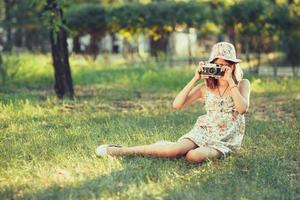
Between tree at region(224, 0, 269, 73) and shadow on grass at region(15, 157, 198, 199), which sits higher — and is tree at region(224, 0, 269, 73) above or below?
above

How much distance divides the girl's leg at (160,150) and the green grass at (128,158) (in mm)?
77

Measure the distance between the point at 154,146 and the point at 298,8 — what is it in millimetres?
11727

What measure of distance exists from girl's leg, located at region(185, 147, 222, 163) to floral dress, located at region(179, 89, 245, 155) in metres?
0.10

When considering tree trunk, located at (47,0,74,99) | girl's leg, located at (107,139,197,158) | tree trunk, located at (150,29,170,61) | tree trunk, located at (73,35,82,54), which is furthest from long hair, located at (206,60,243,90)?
tree trunk, located at (73,35,82,54)

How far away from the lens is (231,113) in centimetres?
549

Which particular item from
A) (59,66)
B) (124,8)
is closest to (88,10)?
(124,8)

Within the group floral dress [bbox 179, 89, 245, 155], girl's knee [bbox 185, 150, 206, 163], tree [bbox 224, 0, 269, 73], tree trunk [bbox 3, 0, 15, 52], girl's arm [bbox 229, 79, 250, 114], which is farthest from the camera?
tree trunk [bbox 3, 0, 15, 52]

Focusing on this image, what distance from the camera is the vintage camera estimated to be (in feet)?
17.4

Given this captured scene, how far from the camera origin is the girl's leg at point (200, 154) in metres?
5.14

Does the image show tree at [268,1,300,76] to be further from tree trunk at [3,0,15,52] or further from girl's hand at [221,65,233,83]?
girl's hand at [221,65,233,83]

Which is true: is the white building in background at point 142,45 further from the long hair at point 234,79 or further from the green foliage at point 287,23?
the long hair at point 234,79

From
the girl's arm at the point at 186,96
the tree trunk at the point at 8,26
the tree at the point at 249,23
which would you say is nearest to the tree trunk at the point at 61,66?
the girl's arm at the point at 186,96

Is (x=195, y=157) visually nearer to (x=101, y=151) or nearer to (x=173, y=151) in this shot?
(x=173, y=151)

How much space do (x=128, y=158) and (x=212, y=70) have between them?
1107mm
